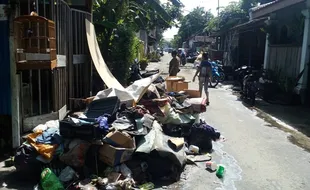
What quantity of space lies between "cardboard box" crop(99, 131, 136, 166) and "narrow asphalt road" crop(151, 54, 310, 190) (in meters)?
0.85

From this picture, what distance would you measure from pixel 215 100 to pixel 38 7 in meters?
8.24

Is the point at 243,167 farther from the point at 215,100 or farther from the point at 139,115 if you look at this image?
the point at 215,100

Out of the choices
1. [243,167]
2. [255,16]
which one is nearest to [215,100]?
[255,16]

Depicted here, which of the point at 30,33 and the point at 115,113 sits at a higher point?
the point at 30,33

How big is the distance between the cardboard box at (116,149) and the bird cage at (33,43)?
1887 millimetres

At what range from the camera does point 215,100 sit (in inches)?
509

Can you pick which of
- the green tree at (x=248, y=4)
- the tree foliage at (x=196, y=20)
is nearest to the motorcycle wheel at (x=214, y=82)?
the green tree at (x=248, y=4)

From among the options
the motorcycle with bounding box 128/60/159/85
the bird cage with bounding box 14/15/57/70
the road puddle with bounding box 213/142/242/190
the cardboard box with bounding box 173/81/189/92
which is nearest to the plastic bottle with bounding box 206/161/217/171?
the road puddle with bounding box 213/142/242/190

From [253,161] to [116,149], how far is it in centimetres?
274

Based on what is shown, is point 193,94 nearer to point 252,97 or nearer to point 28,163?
point 252,97

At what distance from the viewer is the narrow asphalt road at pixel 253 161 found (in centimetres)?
514

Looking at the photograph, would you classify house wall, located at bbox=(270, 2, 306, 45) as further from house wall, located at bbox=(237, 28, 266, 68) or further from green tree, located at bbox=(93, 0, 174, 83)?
green tree, located at bbox=(93, 0, 174, 83)

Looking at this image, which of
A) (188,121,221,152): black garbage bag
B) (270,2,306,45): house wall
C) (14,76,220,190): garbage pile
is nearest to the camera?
(14,76,220,190): garbage pile

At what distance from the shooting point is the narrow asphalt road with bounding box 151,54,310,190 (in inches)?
202
